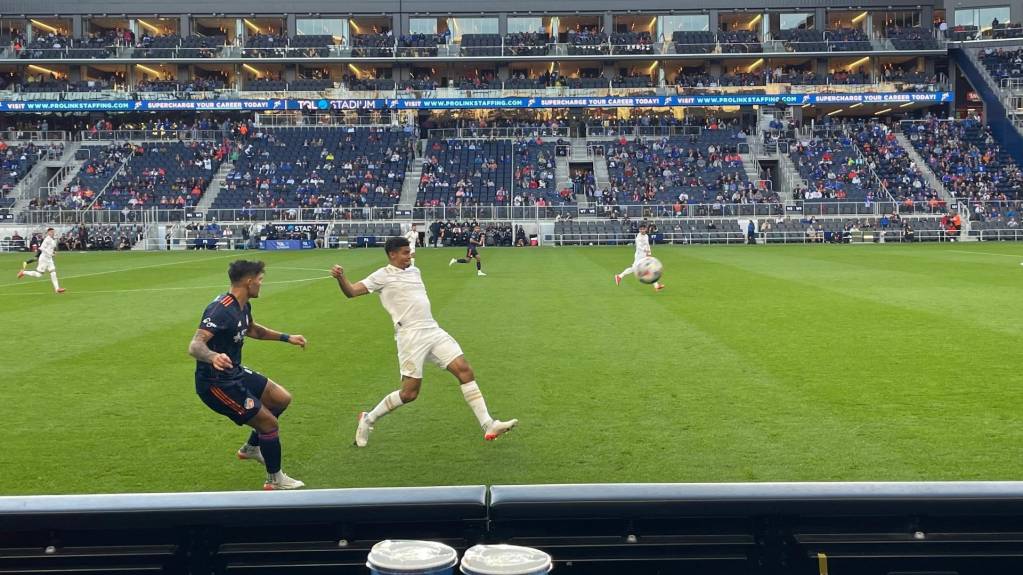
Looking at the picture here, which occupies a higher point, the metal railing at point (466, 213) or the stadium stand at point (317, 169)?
the stadium stand at point (317, 169)

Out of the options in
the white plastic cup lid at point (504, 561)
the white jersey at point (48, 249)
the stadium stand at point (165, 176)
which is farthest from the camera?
the stadium stand at point (165, 176)

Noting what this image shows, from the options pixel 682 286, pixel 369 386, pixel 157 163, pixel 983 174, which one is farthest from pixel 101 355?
pixel 983 174

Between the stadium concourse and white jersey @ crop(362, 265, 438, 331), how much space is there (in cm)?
4

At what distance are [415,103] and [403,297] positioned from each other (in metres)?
66.6

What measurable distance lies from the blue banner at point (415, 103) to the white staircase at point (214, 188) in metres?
8.90

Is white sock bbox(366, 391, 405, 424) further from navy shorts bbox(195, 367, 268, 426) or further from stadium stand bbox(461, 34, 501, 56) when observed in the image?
stadium stand bbox(461, 34, 501, 56)

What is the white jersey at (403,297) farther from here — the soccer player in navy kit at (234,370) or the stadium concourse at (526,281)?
the soccer player in navy kit at (234,370)

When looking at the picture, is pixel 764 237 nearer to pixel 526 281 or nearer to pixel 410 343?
pixel 526 281

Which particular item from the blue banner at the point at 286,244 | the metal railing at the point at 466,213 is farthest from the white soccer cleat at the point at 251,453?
the metal railing at the point at 466,213

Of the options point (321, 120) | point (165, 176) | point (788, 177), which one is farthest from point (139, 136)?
point (788, 177)

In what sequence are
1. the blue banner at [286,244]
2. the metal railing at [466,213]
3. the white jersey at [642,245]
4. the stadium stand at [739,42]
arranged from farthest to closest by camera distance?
1. the stadium stand at [739,42]
2. the metal railing at [466,213]
3. the blue banner at [286,244]
4. the white jersey at [642,245]

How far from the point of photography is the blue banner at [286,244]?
54.0m

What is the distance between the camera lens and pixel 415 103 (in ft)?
238

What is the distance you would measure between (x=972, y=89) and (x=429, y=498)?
83.7 m
